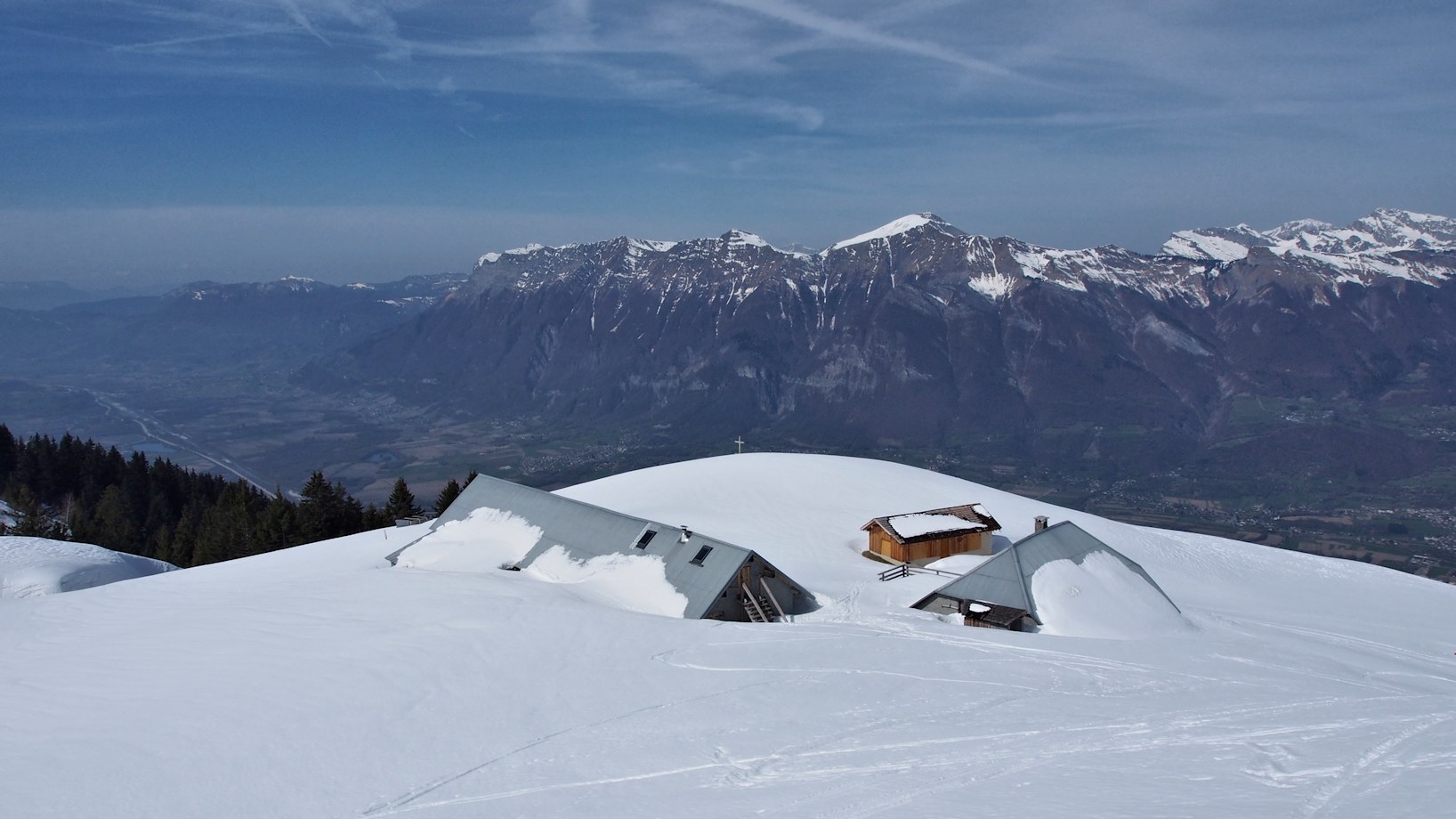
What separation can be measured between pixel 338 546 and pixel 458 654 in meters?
22.5

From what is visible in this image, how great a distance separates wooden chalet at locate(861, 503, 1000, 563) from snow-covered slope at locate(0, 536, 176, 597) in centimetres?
3425

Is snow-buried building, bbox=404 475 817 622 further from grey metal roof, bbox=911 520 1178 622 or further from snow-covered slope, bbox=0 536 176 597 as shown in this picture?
snow-covered slope, bbox=0 536 176 597

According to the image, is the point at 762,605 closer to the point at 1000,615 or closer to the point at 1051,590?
the point at 1000,615

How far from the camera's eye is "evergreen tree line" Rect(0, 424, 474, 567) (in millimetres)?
52031

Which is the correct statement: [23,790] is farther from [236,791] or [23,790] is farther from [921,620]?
[921,620]

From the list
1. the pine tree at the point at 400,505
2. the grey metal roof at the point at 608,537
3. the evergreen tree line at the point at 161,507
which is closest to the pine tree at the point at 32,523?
the evergreen tree line at the point at 161,507

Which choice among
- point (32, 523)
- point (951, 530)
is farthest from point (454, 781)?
point (32, 523)

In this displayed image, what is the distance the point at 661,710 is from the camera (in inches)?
750

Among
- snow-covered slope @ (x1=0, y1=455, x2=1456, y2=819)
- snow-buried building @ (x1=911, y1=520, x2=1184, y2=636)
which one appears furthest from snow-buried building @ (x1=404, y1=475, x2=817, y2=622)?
snow-buried building @ (x1=911, y1=520, x2=1184, y2=636)

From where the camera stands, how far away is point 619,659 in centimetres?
2228

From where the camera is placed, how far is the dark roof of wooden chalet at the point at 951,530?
1540 inches

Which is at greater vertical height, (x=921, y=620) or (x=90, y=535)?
(x=921, y=620)

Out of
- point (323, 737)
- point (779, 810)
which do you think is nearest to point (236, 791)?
point (323, 737)

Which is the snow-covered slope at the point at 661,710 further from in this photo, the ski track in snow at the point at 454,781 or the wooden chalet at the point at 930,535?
the wooden chalet at the point at 930,535
